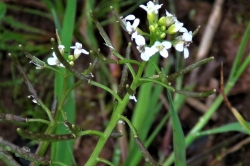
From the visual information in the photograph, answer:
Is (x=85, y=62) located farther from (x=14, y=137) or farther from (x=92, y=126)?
(x=14, y=137)

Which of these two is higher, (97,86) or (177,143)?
(97,86)

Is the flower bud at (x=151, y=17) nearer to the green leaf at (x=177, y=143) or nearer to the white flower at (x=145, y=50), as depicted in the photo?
the white flower at (x=145, y=50)

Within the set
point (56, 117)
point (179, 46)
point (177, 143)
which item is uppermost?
point (179, 46)

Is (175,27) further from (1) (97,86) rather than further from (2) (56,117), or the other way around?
(2) (56,117)

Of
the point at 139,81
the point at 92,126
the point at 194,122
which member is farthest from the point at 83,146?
the point at 139,81

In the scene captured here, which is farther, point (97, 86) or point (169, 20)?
point (97, 86)

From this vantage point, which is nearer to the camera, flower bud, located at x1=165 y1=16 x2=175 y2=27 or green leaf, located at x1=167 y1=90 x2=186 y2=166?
flower bud, located at x1=165 y1=16 x2=175 y2=27

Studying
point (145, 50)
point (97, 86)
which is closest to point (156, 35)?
point (145, 50)

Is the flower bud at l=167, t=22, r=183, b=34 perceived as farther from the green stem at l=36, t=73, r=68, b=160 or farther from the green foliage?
the green stem at l=36, t=73, r=68, b=160

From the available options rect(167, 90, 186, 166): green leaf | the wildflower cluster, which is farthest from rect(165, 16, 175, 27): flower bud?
rect(167, 90, 186, 166): green leaf

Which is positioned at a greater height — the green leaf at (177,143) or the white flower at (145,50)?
the white flower at (145,50)

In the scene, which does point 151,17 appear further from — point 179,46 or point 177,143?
point 177,143

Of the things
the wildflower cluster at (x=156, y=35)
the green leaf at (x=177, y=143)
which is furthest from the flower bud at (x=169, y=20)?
the green leaf at (x=177, y=143)
